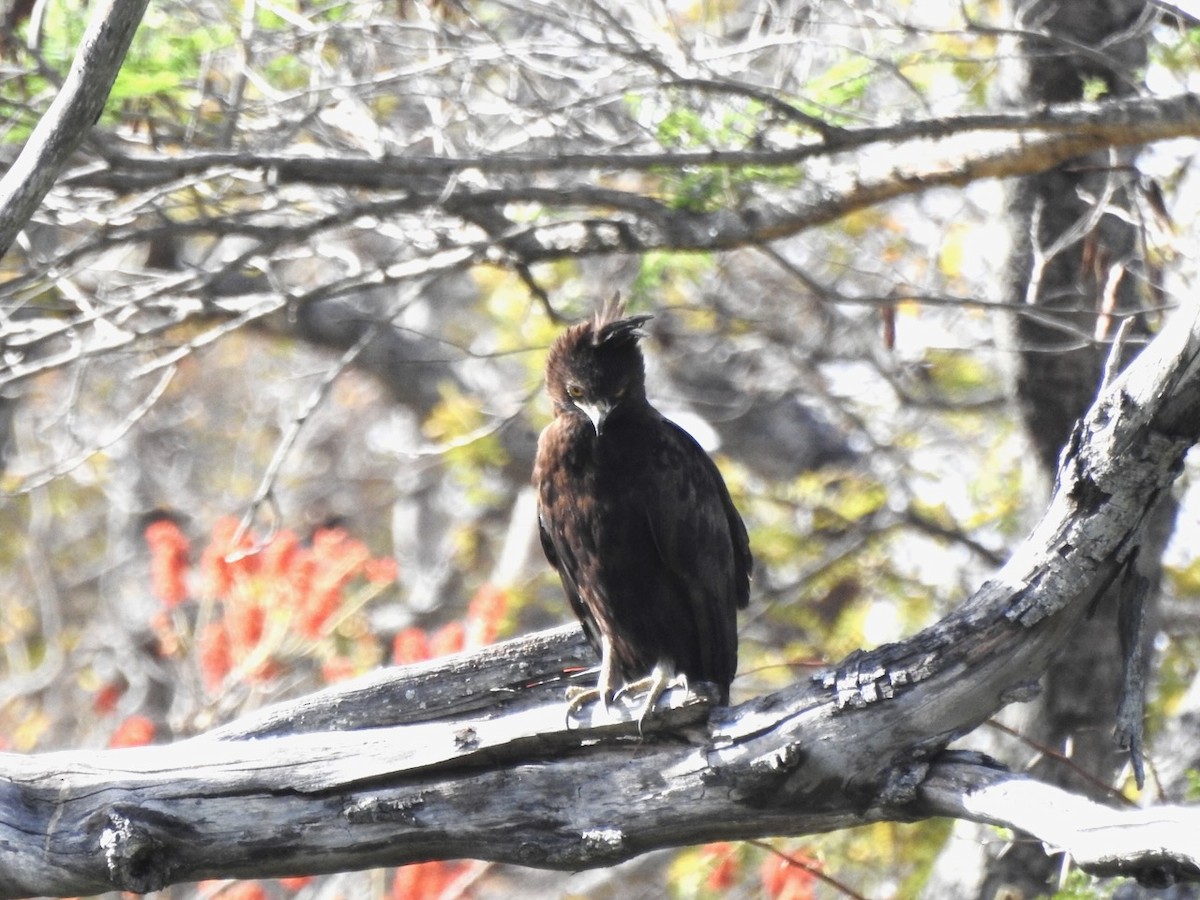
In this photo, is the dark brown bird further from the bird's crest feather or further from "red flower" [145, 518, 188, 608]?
"red flower" [145, 518, 188, 608]

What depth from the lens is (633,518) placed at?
184 inches

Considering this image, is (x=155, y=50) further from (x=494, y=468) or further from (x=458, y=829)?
(x=494, y=468)

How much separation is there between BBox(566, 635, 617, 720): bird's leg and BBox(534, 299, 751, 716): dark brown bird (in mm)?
11

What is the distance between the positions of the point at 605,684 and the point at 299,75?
3.15 meters

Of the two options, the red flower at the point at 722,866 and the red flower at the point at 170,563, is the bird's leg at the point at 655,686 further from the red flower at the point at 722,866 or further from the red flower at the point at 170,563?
A: the red flower at the point at 170,563

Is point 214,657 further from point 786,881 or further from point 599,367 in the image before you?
point 599,367

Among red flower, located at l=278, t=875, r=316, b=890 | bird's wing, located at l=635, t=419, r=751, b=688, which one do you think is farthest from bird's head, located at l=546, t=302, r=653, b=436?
red flower, located at l=278, t=875, r=316, b=890

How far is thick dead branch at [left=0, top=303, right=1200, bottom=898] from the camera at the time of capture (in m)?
3.08

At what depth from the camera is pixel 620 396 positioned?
4730 mm

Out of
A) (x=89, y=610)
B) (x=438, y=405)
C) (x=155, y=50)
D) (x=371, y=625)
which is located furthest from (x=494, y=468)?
(x=89, y=610)

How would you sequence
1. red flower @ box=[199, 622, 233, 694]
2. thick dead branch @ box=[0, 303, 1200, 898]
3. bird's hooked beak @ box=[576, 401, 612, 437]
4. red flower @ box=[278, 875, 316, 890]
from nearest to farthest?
thick dead branch @ box=[0, 303, 1200, 898] → bird's hooked beak @ box=[576, 401, 612, 437] → red flower @ box=[199, 622, 233, 694] → red flower @ box=[278, 875, 316, 890]

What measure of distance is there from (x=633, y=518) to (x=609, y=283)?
3.39 meters

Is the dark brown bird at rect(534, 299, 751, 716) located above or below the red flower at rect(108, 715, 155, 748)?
above

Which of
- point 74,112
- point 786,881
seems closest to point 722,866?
point 786,881
